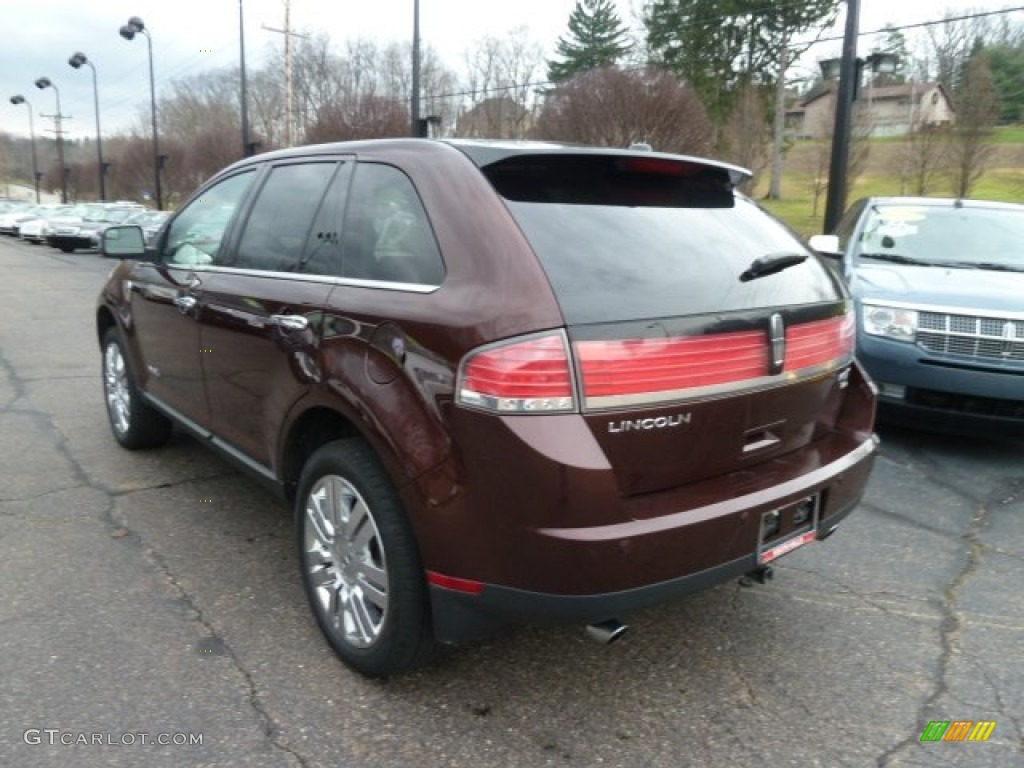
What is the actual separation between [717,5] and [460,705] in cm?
4596

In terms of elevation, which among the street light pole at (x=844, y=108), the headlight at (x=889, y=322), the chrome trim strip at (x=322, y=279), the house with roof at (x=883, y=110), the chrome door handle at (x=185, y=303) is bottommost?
the headlight at (x=889, y=322)

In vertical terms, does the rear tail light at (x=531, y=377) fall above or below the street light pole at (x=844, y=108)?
below

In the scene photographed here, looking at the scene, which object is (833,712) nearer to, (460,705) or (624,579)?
(624,579)

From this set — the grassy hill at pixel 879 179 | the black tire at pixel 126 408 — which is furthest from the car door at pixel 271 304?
the grassy hill at pixel 879 179

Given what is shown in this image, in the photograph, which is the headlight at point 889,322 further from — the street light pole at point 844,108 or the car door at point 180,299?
the street light pole at point 844,108

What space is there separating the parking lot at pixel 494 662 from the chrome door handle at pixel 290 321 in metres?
1.10

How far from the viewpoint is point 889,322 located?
196 inches

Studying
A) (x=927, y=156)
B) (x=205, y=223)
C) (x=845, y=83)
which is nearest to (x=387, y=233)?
(x=205, y=223)

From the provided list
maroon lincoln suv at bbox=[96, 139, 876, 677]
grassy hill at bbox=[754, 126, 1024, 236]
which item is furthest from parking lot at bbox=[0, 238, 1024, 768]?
grassy hill at bbox=[754, 126, 1024, 236]

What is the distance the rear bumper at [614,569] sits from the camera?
7.00 feet

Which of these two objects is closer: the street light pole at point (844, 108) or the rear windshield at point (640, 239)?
the rear windshield at point (640, 239)

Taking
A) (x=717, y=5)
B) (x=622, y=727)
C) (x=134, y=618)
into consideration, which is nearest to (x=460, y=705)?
(x=622, y=727)

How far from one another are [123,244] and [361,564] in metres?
2.83

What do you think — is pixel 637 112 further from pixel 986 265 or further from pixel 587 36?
pixel 587 36
